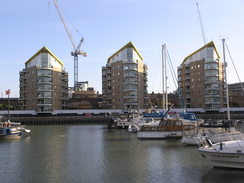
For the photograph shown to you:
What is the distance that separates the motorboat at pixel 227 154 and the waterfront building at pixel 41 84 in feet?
398

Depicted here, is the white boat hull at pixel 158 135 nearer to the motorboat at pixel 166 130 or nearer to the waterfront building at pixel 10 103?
the motorboat at pixel 166 130

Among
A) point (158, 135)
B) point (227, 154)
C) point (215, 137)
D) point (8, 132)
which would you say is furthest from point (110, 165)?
point (8, 132)

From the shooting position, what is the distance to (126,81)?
148500 mm

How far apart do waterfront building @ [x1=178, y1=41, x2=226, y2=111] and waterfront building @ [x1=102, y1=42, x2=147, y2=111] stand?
23.0m

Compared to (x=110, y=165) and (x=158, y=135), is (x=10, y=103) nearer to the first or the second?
(x=158, y=135)

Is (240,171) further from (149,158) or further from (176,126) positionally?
(176,126)

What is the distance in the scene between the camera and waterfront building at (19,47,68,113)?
480 ft

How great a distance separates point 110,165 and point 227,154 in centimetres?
1333

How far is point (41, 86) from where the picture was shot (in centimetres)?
14688

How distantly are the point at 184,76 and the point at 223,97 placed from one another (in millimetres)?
22678

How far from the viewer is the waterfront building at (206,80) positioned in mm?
147375

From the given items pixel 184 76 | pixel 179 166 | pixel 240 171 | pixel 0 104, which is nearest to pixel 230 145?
pixel 240 171

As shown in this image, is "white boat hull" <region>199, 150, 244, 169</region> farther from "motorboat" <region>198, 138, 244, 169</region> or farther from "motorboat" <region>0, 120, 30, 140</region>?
"motorboat" <region>0, 120, 30, 140</region>

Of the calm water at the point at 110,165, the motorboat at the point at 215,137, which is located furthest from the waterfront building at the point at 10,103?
the motorboat at the point at 215,137
